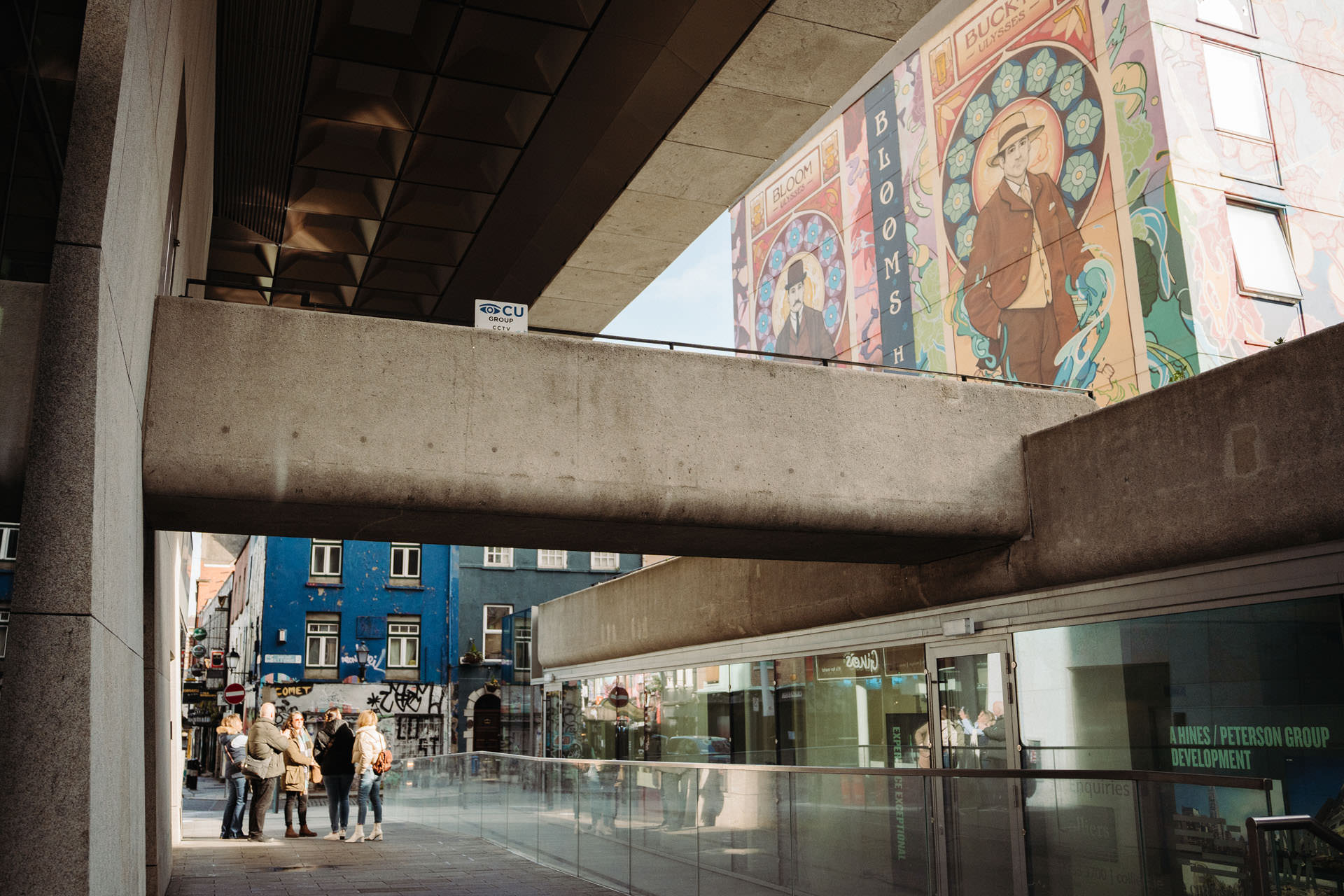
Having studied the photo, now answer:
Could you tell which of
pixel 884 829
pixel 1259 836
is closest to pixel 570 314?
pixel 884 829

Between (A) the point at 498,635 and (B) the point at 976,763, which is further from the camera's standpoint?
(A) the point at 498,635

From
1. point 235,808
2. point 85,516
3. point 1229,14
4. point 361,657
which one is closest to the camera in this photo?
point 85,516

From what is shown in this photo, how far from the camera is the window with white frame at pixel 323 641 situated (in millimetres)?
37656

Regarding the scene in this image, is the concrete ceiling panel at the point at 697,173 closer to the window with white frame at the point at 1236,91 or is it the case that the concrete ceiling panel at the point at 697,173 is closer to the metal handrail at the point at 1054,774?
the metal handrail at the point at 1054,774

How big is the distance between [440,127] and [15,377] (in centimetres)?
763

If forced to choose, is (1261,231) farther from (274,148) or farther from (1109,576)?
(274,148)

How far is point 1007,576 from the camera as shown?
1047 centimetres

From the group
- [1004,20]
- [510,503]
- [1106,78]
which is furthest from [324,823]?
[1004,20]

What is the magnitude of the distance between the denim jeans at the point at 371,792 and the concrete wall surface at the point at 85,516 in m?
8.97

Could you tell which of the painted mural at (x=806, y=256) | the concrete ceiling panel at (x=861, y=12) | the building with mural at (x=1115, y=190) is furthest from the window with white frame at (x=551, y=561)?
the concrete ceiling panel at (x=861, y=12)

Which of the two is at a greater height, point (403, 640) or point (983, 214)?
point (983, 214)

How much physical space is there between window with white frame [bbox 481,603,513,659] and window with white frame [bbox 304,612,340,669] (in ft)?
16.9

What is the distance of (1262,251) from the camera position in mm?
22641

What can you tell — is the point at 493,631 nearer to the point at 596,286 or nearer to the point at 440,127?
the point at 596,286
